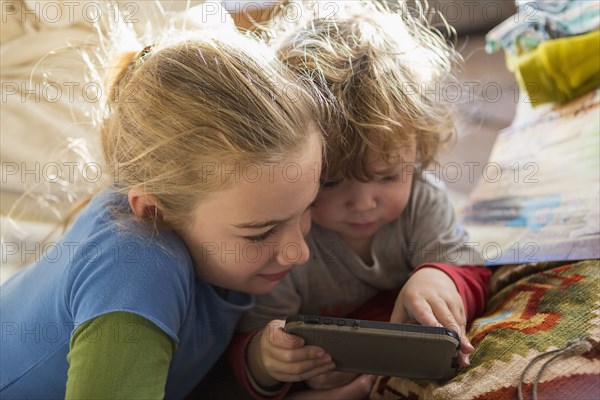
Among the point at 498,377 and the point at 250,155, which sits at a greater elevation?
the point at 250,155

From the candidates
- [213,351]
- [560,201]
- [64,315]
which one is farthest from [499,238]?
[64,315]

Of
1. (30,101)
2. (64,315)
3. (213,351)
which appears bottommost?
(213,351)

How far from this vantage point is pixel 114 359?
25.9 inches

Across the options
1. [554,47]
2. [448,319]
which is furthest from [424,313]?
[554,47]

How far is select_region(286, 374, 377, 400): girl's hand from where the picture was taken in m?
0.87

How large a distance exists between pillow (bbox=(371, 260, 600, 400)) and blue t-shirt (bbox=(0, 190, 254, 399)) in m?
0.24

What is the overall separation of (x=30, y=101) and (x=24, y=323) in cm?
46

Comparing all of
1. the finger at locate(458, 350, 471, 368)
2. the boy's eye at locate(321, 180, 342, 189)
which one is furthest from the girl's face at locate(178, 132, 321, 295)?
the finger at locate(458, 350, 471, 368)

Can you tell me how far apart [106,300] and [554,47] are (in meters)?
0.89

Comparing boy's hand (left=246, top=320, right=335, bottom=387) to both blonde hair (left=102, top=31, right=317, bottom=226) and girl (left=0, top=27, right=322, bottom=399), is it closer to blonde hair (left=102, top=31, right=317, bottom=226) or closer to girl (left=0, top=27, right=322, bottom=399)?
girl (left=0, top=27, right=322, bottom=399)

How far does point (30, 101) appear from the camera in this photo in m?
1.12

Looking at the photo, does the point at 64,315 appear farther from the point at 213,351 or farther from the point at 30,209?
the point at 30,209

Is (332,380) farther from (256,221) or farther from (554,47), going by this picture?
(554,47)

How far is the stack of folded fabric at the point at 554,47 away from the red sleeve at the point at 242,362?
2.23 feet
